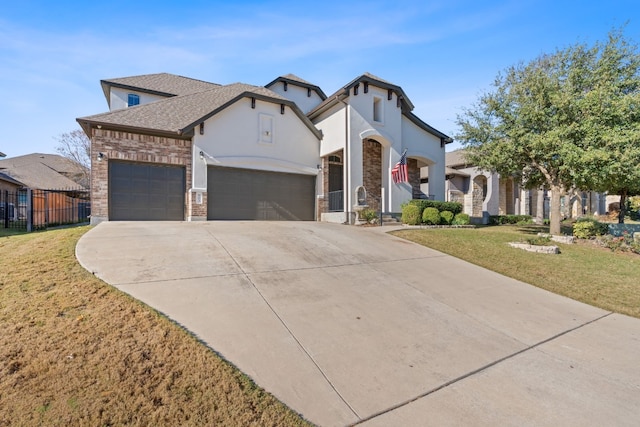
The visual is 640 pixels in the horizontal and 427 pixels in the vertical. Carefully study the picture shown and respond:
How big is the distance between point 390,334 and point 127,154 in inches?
481

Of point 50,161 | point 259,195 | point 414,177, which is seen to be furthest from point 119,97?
point 50,161

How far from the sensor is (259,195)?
1453cm

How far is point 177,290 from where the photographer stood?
468 centimetres

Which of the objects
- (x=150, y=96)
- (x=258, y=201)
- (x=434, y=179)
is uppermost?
(x=150, y=96)

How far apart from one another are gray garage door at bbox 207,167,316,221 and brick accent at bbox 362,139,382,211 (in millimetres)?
2875

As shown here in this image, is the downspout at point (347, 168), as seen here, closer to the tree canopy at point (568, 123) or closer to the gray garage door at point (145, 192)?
the tree canopy at point (568, 123)

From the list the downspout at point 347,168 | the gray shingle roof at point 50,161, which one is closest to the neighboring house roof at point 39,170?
the gray shingle roof at point 50,161

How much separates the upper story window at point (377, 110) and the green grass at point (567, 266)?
6.72 m

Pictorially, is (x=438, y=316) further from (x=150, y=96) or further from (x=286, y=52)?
(x=150, y=96)

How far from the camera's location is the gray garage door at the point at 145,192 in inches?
477

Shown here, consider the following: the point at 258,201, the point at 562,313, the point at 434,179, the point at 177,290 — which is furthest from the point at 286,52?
the point at 434,179

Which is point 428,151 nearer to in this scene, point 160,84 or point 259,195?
point 259,195

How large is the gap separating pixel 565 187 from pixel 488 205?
10.7 meters

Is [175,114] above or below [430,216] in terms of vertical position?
above
